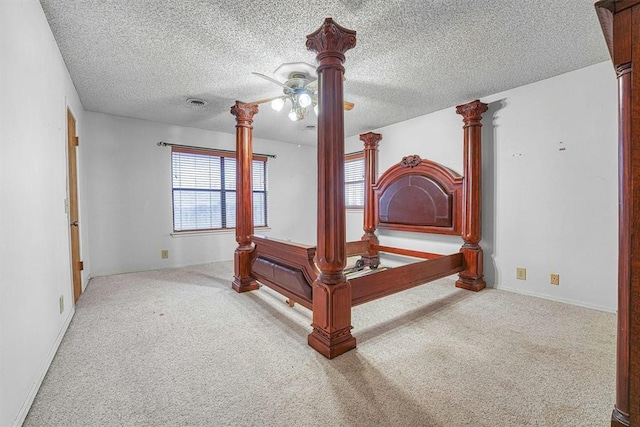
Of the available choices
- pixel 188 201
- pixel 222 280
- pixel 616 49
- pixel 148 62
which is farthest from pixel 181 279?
pixel 616 49

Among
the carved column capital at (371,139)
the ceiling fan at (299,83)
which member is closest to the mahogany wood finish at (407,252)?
the carved column capital at (371,139)

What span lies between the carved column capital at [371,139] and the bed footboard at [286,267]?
2.58 meters

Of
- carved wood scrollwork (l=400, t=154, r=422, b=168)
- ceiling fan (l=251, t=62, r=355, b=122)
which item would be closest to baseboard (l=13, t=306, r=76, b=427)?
A: ceiling fan (l=251, t=62, r=355, b=122)

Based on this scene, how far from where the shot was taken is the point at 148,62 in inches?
97.7

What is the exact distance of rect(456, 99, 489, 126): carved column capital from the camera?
3205 mm

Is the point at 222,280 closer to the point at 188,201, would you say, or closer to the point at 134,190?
the point at 188,201

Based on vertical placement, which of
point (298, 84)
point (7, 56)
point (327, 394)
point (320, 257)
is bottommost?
point (327, 394)

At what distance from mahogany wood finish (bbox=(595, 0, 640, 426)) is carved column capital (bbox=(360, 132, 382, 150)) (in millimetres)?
3631

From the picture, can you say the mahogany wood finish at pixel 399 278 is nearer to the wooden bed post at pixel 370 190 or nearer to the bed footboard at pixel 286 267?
the bed footboard at pixel 286 267

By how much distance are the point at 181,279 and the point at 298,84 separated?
291cm

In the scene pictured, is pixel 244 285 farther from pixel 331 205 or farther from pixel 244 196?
pixel 331 205

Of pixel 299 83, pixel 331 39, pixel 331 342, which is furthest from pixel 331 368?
pixel 299 83

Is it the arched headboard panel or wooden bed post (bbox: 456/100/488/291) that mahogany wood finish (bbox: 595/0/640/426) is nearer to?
wooden bed post (bbox: 456/100/488/291)

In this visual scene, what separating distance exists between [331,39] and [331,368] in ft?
6.95
